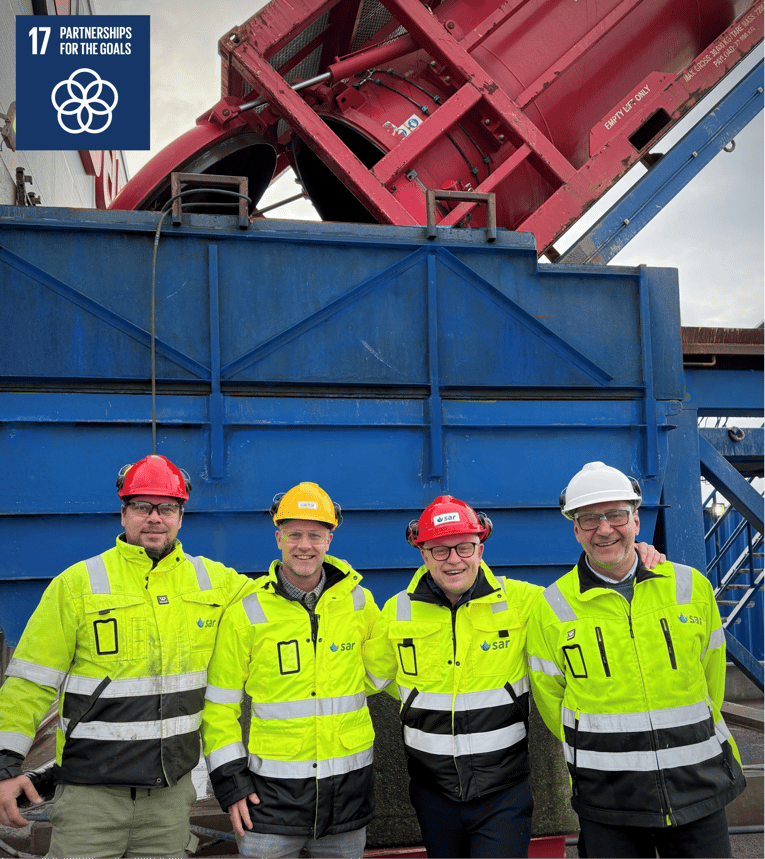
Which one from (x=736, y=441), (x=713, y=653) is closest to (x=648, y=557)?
(x=713, y=653)

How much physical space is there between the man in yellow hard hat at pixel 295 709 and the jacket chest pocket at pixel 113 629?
282 millimetres

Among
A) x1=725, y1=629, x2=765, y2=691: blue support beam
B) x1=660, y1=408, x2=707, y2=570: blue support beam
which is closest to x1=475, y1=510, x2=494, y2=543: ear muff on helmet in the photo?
x1=660, y1=408, x2=707, y2=570: blue support beam

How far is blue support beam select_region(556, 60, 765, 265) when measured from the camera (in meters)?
5.26

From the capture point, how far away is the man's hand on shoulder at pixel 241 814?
7.68 ft

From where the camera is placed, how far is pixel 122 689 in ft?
8.03

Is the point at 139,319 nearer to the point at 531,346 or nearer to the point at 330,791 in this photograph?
the point at 531,346

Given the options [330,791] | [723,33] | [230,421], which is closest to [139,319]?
[230,421]

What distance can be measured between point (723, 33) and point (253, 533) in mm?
5192

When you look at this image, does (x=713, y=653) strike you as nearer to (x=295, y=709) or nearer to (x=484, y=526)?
(x=484, y=526)

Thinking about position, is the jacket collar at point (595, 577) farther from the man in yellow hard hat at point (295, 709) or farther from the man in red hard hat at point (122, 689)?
the man in red hard hat at point (122, 689)

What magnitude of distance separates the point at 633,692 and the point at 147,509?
1.78m

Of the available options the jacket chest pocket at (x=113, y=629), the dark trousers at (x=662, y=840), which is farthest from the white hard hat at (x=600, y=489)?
the jacket chest pocket at (x=113, y=629)

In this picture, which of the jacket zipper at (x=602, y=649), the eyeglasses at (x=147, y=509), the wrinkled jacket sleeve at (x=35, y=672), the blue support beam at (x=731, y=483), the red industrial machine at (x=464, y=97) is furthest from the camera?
the blue support beam at (x=731, y=483)

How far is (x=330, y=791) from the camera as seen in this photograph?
2400mm
